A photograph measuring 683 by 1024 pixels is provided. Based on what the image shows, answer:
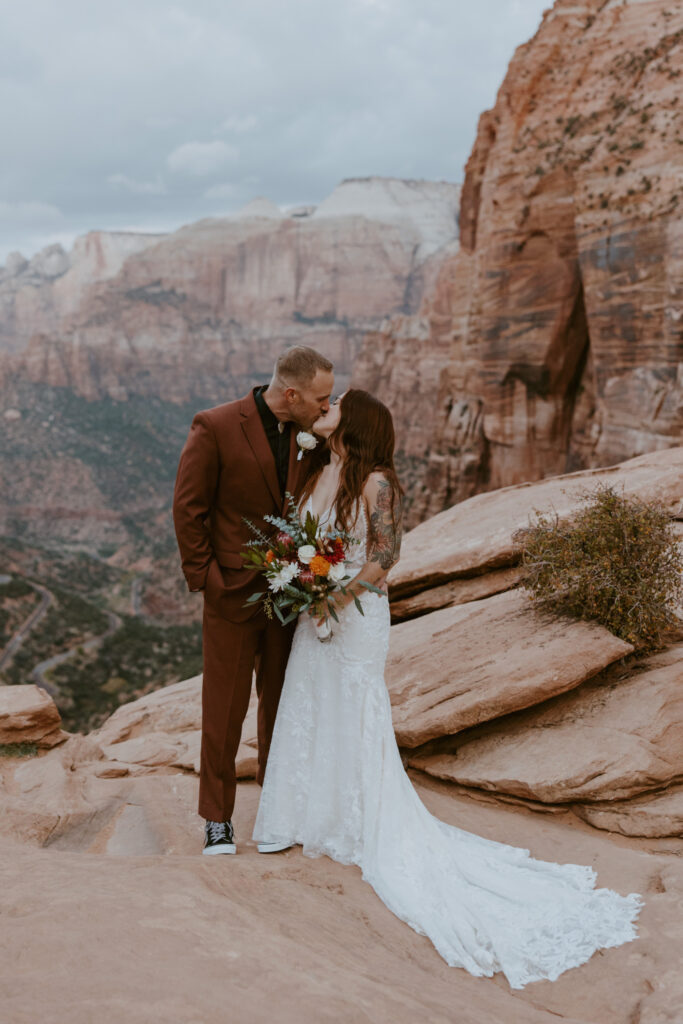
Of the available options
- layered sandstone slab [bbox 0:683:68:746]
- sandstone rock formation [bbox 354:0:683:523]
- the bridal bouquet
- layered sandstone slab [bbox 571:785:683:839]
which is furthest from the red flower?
sandstone rock formation [bbox 354:0:683:523]

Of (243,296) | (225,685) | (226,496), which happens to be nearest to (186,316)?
(243,296)

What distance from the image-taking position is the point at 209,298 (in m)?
148

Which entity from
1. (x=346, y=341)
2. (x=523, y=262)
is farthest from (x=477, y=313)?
(x=346, y=341)

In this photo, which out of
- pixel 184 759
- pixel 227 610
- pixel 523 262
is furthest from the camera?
pixel 523 262

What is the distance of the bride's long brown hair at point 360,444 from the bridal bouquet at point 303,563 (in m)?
0.19

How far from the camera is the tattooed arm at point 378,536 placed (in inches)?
158

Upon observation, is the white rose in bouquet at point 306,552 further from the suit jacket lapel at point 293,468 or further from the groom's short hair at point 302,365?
the groom's short hair at point 302,365

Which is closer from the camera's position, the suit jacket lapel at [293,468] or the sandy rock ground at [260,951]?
the sandy rock ground at [260,951]

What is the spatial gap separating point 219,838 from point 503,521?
4408mm

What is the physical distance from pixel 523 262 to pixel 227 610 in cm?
3050

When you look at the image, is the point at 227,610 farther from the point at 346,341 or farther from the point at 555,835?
the point at 346,341

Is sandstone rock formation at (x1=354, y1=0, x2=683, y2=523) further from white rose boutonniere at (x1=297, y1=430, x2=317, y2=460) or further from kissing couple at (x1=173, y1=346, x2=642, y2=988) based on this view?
white rose boutonniere at (x1=297, y1=430, x2=317, y2=460)

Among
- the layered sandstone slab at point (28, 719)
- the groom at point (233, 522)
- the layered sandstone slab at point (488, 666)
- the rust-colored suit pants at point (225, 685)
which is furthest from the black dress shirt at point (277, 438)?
the layered sandstone slab at point (28, 719)

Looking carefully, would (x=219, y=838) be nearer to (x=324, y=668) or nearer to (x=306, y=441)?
(x=324, y=668)
